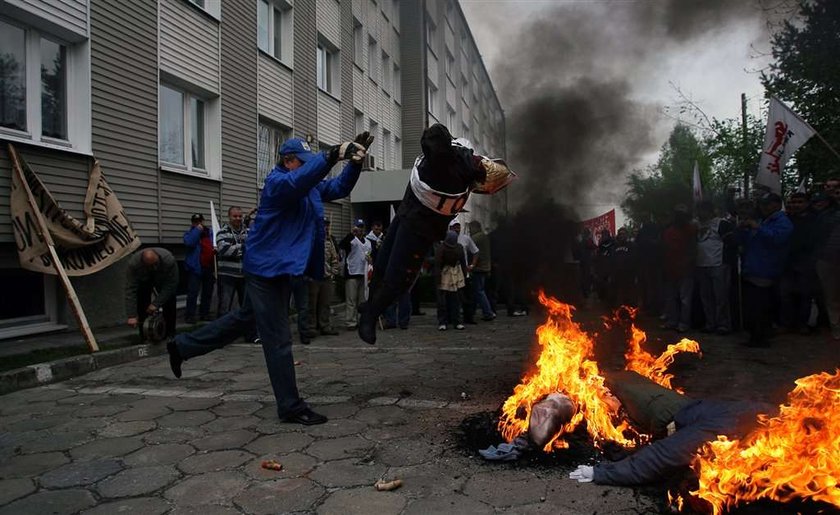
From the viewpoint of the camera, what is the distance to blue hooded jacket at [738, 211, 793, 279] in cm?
630

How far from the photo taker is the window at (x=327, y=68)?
1593 centimetres

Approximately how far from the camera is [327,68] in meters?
16.4

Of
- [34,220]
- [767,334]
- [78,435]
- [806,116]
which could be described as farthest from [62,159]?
[806,116]

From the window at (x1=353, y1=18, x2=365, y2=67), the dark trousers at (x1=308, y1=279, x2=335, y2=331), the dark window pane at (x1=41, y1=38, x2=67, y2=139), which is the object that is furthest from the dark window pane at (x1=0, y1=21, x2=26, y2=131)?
the window at (x1=353, y1=18, x2=365, y2=67)

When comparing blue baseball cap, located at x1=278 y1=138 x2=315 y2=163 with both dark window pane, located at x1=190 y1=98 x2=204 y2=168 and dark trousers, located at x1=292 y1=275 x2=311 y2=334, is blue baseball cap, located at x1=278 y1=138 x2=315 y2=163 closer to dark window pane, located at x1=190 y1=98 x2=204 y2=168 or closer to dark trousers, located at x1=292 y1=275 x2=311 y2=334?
dark trousers, located at x1=292 y1=275 x2=311 y2=334

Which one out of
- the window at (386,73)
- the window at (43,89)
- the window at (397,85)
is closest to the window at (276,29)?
the window at (43,89)

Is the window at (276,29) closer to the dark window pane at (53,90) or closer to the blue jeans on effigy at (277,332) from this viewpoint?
the dark window pane at (53,90)

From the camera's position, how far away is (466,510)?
8.27 ft

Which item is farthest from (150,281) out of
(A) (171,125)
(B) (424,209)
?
(B) (424,209)

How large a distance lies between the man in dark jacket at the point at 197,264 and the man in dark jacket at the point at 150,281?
1.74 meters

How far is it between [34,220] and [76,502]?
17.0 feet

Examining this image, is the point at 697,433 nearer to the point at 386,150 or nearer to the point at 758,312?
the point at 758,312

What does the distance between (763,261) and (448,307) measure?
4499 mm

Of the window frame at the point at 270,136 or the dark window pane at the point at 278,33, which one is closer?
the window frame at the point at 270,136
